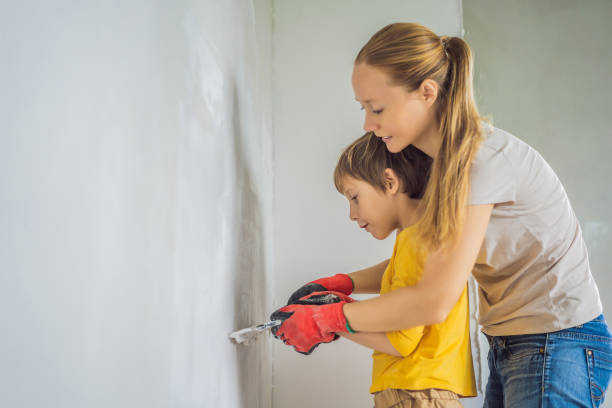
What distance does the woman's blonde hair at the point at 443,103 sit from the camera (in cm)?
88

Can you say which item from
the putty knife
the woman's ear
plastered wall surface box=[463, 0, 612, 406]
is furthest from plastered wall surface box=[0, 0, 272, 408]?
plastered wall surface box=[463, 0, 612, 406]

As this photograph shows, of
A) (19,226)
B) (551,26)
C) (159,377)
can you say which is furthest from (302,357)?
(551,26)

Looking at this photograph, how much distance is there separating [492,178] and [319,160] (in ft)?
4.03

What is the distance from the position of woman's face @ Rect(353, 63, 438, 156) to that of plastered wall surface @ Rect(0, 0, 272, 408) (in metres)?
0.32

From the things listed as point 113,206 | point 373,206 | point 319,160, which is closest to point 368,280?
point 373,206

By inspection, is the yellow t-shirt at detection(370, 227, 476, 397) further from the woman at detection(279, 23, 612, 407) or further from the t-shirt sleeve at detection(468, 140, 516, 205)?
the t-shirt sleeve at detection(468, 140, 516, 205)

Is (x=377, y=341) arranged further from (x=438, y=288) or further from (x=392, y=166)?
(x=392, y=166)

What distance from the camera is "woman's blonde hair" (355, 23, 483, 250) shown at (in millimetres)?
885

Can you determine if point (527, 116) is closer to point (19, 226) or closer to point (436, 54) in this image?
point (436, 54)

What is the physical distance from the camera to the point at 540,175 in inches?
37.0

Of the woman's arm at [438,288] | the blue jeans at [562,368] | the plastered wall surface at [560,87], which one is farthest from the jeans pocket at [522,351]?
the plastered wall surface at [560,87]

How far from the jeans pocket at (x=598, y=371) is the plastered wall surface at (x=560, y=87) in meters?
1.34

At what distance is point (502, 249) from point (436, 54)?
443mm

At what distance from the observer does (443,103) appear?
0.99 metres
